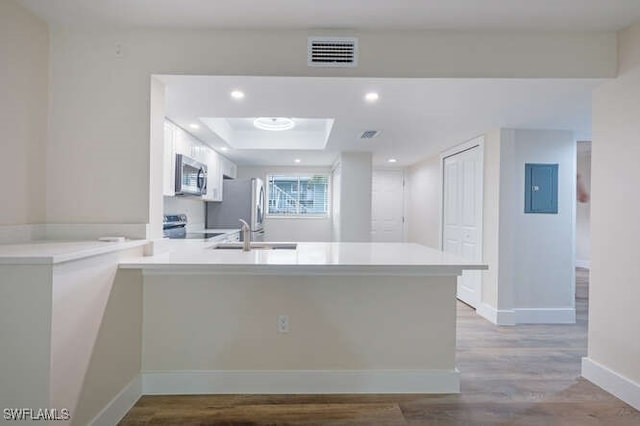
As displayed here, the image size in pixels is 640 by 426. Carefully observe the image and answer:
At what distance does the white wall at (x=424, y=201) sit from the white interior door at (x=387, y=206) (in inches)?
7.0

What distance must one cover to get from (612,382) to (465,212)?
2.53m

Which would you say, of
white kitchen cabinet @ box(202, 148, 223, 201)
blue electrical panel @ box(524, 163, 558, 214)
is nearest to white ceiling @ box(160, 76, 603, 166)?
blue electrical panel @ box(524, 163, 558, 214)

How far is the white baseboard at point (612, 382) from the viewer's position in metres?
2.18

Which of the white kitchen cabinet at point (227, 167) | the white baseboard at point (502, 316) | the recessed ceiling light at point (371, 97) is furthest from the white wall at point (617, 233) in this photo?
the white kitchen cabinet at point (227, 167)

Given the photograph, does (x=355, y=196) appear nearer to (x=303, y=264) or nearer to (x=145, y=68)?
(x=303, y=264)

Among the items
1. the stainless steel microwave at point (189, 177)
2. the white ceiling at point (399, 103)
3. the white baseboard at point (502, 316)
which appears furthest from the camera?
the white baseboard at point (502, 316)

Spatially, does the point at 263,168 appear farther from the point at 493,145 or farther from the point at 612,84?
the point at 612,84

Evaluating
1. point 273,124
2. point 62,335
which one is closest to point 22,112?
point 62,335

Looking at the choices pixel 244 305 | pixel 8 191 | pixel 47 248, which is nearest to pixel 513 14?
pixel 244 305

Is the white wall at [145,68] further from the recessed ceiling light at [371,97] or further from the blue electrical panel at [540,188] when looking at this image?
the blue electrical panel at [540,188]

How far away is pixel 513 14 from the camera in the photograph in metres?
2.07

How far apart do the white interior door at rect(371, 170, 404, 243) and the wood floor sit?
4.65 meters

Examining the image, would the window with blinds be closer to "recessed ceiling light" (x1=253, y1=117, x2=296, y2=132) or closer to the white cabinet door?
"recessed ceiling light" (x1=253, y1=117, x2=296, y2=132)

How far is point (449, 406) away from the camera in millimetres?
2158
